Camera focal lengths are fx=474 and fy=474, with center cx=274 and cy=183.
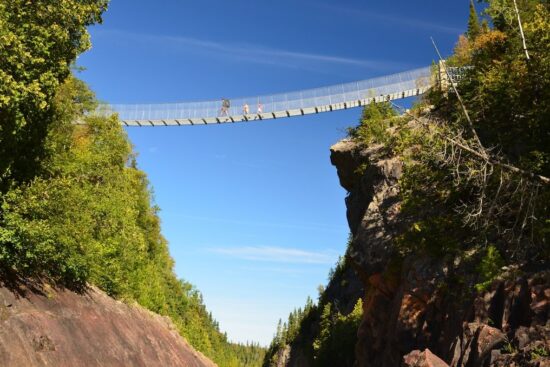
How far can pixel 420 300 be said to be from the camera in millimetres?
19266

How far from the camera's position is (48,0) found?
16.2 meters

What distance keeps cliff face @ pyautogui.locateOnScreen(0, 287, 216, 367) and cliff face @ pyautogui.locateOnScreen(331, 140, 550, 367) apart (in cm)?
1087

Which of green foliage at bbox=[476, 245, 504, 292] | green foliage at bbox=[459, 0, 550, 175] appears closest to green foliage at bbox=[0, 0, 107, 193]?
green foliage at bbox=[459, 0, 550, 175]

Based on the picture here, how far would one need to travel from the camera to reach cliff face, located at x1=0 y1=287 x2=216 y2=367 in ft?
44.9

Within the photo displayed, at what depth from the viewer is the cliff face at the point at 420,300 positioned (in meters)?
12.8

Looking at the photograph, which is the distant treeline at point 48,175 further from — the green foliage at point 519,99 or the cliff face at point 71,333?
the green foliage at point 519,99

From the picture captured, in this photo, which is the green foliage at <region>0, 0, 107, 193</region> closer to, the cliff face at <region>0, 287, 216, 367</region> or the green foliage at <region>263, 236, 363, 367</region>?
the cliff face at <region>0, 287, 216, 367</region>

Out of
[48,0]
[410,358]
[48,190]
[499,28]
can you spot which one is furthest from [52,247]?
[499,28]

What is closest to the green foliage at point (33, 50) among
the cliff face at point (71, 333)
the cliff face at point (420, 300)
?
the cliff face at point (71, 333)

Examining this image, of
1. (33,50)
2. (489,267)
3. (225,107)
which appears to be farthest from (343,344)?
(33,50)

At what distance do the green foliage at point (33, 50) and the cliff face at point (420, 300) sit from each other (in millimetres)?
14622

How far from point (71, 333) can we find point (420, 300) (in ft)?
43.7

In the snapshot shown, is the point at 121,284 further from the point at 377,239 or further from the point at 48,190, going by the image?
the point at 377,239

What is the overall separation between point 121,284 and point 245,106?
840 inches
